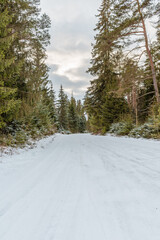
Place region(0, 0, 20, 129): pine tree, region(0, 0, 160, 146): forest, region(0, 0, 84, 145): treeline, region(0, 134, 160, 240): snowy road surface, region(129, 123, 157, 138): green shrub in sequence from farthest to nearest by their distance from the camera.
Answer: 1. region(129, 123, 157, 138): green shrub
2. region(0, 0, 160, 146): forest
3. region(0, 0, 84, 145): treeline
4. region(0, 0, 20, 129): pine tree
5. region(0, 134, 160, 240): snowy road surface

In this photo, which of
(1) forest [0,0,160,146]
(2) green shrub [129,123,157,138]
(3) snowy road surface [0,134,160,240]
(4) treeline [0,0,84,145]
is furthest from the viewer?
(2) green shrub [129,123,157,138]

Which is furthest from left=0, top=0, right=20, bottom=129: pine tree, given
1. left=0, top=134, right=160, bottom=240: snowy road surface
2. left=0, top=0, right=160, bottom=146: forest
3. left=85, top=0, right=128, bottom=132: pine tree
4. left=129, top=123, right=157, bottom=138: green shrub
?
left=85, top=0, right=128, bottom=132: pine tree

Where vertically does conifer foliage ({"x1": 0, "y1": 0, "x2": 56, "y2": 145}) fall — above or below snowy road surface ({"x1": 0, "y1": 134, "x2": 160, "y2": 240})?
above

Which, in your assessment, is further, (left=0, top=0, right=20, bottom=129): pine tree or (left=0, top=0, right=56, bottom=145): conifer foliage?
(left=0, top=0, right=56, bottom=145): conifer foliage

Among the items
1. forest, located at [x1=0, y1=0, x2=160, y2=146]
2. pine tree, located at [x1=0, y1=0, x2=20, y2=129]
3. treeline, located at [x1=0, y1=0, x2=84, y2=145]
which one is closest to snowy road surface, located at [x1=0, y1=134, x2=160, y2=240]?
pine tree, located at [x1=0, y1=0, x2=20, y2=129]

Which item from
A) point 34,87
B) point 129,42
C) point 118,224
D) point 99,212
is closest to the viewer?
point 118,224

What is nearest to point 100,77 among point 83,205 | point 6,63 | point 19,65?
point 19,65

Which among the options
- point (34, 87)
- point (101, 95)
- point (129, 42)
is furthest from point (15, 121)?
point (101, 95)

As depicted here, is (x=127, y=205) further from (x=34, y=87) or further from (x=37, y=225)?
(x=34, y=87)

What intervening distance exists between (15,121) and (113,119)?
9.25 meters

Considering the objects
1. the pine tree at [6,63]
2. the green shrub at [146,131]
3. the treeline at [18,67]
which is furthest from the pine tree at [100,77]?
the pine tree at [6,63]

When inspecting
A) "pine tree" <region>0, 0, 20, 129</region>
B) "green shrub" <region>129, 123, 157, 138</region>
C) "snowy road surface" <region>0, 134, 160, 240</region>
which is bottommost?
"snowy road surface" <region>0, 134, 160, 240</region>

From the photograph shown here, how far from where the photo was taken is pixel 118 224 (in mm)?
1205

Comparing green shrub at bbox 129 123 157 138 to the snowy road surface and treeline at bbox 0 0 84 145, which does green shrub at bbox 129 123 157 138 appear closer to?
the snowy road surface
